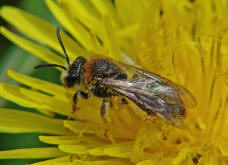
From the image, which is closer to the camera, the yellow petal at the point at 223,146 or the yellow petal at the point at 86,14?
the yellow petal at the point at 223,146

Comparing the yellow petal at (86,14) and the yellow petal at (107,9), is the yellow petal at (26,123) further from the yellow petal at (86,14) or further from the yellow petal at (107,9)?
the yellow petal at (107,9)

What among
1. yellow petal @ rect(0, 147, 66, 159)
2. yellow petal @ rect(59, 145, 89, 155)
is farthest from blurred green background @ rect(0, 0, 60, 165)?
yellow petal @ rect(59, 145, 89, 155)

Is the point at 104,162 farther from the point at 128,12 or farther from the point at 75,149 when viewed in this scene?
the point at 128,12

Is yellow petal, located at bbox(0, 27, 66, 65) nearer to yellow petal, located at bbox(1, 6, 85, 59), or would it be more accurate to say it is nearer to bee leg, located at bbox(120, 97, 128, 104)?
yellow petal, located at bbox(1, 6, 85, 59)

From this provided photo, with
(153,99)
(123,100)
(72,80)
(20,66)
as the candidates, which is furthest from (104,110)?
(20,66)

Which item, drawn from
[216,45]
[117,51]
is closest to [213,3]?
[216,45]

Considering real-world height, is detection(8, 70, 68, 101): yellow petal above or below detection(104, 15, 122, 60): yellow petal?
below

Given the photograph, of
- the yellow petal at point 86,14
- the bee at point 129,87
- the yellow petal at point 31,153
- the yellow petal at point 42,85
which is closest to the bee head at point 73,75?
the bee at point 129,87
